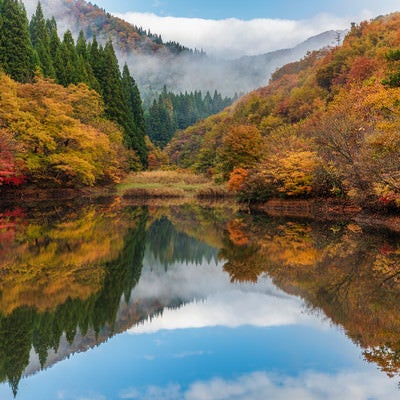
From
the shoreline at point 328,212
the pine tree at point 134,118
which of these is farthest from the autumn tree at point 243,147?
the pine tree at point 134,118

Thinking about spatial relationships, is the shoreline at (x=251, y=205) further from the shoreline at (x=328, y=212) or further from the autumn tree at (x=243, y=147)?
the autumn tree at (x=243, y=147)

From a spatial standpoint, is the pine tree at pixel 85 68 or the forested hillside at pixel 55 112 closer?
the forested hillside at pixel 55 112

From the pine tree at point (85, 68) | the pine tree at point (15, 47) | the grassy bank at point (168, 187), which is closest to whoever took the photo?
the pine tree at point (15, 47)

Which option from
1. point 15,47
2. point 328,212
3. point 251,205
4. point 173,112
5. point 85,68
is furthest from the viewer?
point 173,112

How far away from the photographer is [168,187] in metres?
53.1

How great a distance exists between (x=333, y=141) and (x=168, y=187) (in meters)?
26.4

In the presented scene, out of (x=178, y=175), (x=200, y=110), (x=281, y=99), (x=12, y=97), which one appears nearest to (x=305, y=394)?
(x=12, y=97)

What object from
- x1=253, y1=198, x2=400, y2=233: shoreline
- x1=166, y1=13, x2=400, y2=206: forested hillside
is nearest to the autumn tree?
x1=166, y1=13, x2=400, y2=206: forested hillside

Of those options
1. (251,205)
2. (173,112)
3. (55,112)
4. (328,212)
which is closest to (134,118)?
(55,112)

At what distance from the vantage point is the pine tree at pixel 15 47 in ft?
147

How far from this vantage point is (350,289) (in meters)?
11.1

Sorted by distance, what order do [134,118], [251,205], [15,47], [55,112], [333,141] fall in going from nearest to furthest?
[333,141]
[251,205]
[55,112]
[15,47]
[134,118]

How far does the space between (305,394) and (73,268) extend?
8.60m

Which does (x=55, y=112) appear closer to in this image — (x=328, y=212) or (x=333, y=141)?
(x=333, y=141)
